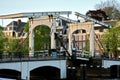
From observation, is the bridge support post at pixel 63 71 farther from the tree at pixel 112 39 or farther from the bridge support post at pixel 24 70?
the tree at pixel 112 39

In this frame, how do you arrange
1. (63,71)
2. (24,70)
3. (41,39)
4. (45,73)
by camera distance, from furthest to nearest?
(41,39) → (45,73) → (63,71) → (24,70)

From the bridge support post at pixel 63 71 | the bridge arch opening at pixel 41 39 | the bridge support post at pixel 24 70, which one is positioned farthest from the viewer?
the bridge arch opening at pixel 41 39

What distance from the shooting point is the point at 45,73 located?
2035 inches

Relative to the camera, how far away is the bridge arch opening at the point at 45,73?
49884mm

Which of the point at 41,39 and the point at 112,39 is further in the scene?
the point at 41,39

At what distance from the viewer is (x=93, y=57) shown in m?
52.7

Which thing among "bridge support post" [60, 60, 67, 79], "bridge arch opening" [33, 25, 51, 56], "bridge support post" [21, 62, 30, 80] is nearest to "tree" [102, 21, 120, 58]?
"bridge arch opening" [33, 25, 51, 56]

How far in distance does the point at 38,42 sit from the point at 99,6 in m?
31.5

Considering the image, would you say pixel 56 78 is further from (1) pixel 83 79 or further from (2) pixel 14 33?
(2) pixel 14 33

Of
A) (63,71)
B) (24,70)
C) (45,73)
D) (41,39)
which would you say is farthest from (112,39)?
(24,70)

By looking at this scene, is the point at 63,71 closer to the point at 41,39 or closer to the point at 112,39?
the point at 112,39

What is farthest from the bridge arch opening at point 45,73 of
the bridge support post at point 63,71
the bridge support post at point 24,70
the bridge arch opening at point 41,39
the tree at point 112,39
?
the tree at point 112,39

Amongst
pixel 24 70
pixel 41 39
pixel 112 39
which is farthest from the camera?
pixel 41 39

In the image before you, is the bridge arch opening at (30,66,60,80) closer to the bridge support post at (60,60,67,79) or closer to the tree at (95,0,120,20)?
the bridge support post at (60,60,67,79)
